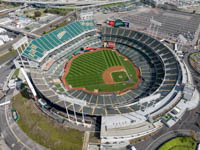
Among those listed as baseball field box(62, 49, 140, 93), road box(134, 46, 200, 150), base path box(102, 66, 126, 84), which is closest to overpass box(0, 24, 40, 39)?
baseball field box(62, 49, 140, 93)

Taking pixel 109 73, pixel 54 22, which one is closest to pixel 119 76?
pixel 109 73

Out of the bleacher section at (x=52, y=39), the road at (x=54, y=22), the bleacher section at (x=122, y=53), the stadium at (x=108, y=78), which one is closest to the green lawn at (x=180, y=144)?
the stadium at (x=108, y=78)

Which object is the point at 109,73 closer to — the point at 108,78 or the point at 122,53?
the point at 108,78

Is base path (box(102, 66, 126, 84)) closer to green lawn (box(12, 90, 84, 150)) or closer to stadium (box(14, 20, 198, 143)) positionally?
stadium (box(14, 20, 198, 143))

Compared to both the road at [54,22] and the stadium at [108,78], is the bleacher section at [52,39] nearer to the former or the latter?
the stadium at [108,78]

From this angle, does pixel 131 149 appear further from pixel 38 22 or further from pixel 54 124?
pixel 38 22

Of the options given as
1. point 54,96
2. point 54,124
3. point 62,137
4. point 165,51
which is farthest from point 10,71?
point 165,51
